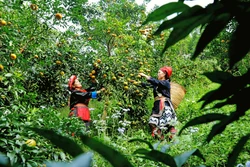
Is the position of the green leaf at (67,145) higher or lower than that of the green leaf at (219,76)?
lower

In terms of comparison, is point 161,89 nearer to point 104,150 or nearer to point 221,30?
point 221,30

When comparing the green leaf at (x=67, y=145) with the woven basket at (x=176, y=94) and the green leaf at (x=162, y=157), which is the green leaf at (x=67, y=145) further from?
the woven basket at (x=176, y=94)

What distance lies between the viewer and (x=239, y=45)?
35 centimetres

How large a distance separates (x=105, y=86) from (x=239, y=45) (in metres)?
4.94

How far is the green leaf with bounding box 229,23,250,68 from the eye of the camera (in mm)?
351

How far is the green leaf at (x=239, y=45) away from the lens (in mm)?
351

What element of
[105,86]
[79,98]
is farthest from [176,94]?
[79,98]

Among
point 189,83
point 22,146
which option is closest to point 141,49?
point 189,83

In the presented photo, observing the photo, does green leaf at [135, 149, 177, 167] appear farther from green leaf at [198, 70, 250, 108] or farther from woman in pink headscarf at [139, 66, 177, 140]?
woman in pink headscarf at [139, 66, 177, 140]

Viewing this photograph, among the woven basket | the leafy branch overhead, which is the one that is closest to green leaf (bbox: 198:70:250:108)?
the leafy branch overhead

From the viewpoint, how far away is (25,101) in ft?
7.98

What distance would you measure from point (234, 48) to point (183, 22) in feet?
0.19

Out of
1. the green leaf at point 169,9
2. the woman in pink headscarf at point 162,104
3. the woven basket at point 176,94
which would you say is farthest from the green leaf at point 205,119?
the woven basket at point 176,94

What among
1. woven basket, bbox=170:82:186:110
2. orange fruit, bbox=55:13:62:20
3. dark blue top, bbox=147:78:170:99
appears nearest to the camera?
orange fruit, bbox=55:13:62:20
